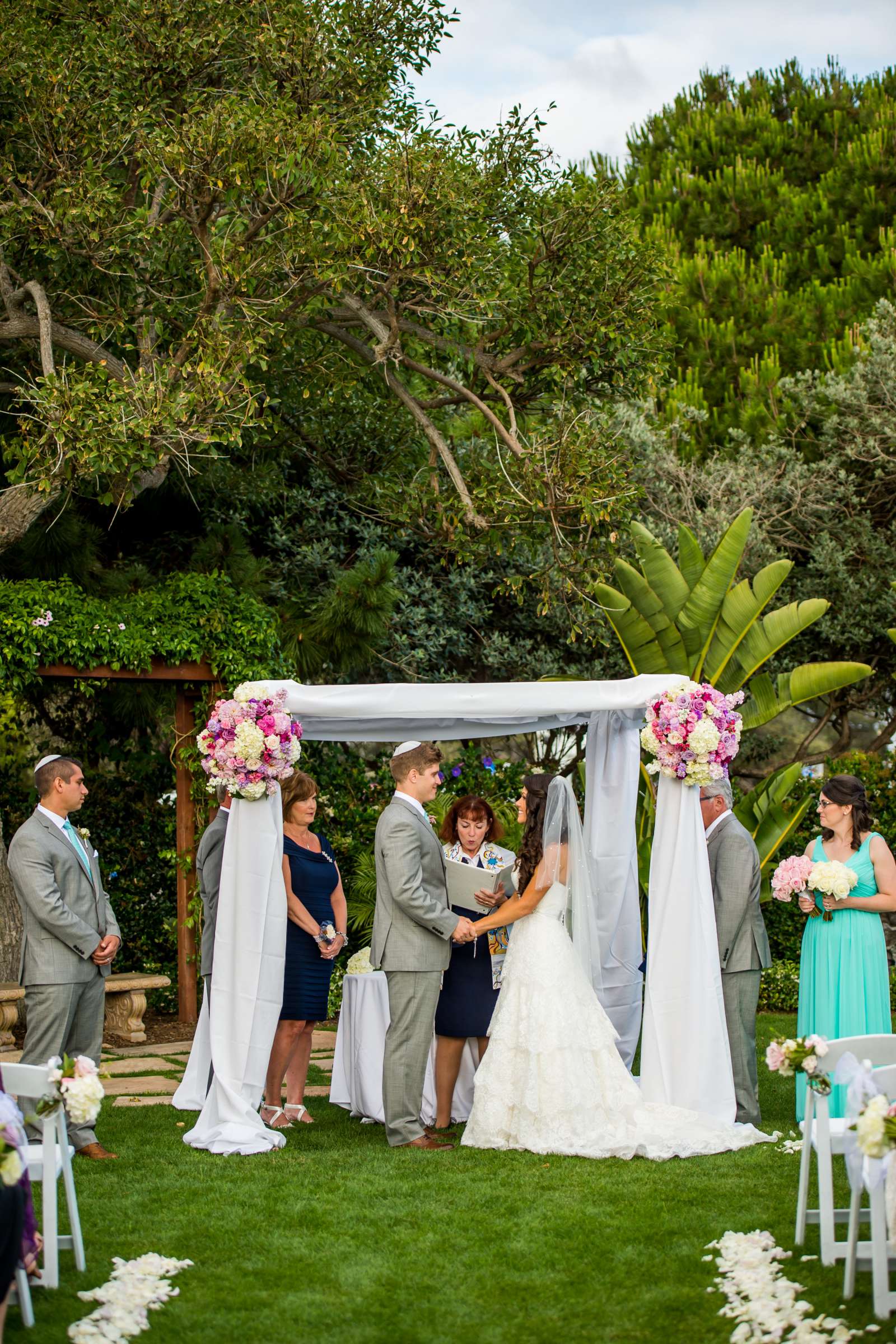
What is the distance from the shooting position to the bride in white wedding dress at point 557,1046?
19.7ft

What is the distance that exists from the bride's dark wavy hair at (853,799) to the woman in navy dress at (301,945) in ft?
8.58

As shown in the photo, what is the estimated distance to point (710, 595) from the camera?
9414mm

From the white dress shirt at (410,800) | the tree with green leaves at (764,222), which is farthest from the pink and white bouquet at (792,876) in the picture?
the tree with green leaves at (764,222)

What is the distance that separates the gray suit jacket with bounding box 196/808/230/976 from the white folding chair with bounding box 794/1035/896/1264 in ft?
10.7

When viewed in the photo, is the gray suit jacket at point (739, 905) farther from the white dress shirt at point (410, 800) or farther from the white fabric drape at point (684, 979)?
the white dress shirt at point (410, 800)

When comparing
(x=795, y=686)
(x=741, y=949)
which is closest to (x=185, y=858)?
(x=741, y=949)

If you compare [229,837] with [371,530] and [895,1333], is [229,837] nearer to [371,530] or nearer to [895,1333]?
[895,1333]

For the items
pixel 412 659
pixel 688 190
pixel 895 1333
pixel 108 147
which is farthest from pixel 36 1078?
pixel 688 190

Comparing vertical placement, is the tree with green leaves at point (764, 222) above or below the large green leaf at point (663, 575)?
above

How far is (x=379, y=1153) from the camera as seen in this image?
607cm

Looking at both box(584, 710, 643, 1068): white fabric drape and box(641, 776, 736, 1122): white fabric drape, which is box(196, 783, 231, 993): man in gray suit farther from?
box(641, 776, 736, 1122): white fabric drape

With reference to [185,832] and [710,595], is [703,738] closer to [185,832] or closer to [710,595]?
[710,595]

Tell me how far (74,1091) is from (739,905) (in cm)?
374

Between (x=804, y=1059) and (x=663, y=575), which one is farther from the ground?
(x=663, y=575)
